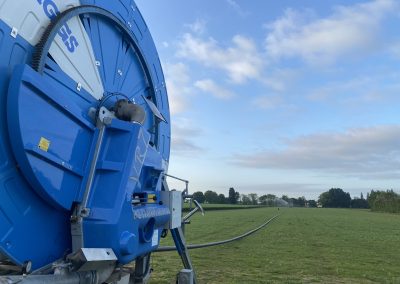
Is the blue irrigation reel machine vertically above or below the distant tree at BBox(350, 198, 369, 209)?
below

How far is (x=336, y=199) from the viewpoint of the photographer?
6531 inches

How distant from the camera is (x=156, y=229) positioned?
424 cm

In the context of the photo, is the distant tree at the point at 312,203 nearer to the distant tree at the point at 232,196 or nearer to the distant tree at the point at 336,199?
the distant tree at the point at 336,199

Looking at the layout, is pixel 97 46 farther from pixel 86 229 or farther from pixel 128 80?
pixel 86 229

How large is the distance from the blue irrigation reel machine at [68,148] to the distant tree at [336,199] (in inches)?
6715

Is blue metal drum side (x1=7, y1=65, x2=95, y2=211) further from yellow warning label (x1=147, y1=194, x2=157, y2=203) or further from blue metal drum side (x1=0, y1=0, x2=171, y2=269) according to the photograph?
yellow warning label (x1=147, y1=194, x2=157, y2=203)

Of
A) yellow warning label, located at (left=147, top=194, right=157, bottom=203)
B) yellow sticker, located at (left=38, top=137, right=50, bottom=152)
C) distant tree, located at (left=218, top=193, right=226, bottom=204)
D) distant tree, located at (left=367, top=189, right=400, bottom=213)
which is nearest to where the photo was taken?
yellow sticker, located at (left=38, top=137, right=50, bottom=152)

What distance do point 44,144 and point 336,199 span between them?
172364 millimetres

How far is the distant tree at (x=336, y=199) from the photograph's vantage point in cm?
16562

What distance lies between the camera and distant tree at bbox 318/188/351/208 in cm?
16562

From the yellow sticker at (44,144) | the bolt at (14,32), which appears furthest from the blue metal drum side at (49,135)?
the bolt at (14,32)

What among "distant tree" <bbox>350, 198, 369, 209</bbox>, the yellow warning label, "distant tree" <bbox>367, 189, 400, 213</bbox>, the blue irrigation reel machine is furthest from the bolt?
"distant tree" <bbox>350, 198, 369, 209</bbox>

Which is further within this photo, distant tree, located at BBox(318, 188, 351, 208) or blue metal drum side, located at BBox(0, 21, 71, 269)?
distant tree, located at BBox(318, 188, 351, 208)

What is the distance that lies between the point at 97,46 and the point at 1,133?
52.9 inches
